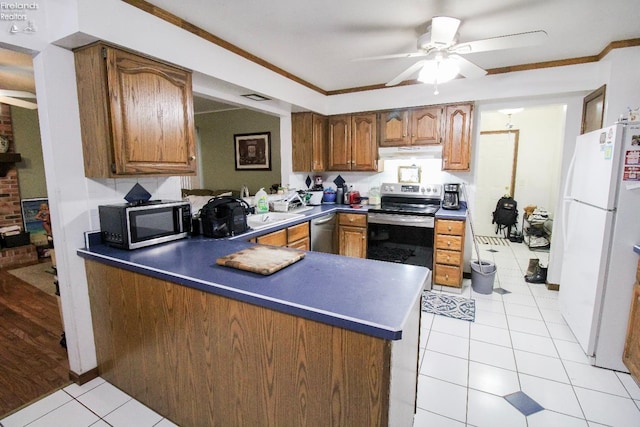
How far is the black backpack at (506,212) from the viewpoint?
5461mm

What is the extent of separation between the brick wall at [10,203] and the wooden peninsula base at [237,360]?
3.64 meters

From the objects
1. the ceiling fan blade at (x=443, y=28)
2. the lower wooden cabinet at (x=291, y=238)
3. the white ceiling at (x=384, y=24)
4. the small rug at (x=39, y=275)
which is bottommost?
the small rug at (x=39, y=275)

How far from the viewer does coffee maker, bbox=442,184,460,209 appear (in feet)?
12.2

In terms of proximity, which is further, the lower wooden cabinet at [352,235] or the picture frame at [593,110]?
the lower wooden cabinet at [352,235]

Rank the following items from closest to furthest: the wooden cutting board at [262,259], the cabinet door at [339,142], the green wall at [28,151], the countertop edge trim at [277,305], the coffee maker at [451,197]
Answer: the countertop edge trim at [277,305] < the wooden cutting board at [262,259] < the coffee maker at [451,197] < the cabinet door at [339,142] < the green wall at [28,151]

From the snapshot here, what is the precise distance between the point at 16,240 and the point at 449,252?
5.67 m

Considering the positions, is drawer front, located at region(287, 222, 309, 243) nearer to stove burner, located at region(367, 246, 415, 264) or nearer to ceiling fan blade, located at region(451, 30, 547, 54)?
stove burner, located at region(367, 246, 415, 264)

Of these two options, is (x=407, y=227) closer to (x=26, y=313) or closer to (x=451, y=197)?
(x=451, y=197)

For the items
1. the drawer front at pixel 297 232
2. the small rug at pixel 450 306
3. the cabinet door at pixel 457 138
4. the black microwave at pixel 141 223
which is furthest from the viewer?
the cabinet door at pixel 457 138

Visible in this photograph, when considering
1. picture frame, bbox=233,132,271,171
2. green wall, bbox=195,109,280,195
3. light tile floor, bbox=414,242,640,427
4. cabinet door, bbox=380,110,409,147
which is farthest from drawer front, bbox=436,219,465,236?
picture frame, bbox=233,132,271,171

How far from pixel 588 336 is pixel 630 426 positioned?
0.66m

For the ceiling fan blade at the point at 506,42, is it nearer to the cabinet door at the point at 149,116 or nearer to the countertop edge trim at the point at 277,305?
the countertop edge trim at the point at 277,305

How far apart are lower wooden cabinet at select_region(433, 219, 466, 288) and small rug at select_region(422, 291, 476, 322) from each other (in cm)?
21

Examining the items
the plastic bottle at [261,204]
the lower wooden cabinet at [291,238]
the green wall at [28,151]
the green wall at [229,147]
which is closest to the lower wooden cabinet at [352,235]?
the lower wooden cabinet at [291,238]
